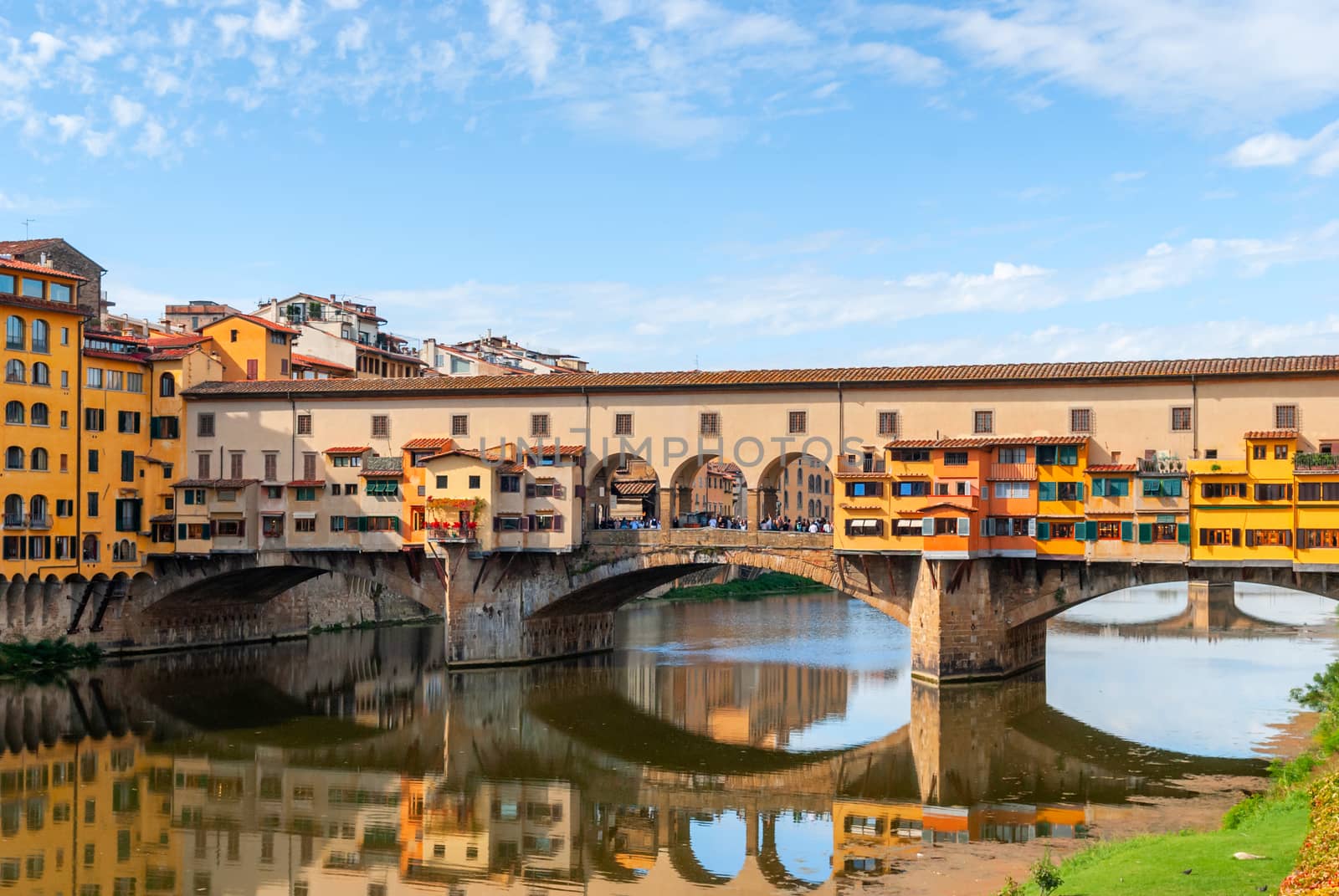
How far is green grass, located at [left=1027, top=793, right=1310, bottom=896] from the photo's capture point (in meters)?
20.0

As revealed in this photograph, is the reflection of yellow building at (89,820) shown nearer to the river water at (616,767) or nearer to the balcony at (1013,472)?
the river water at (616,767)

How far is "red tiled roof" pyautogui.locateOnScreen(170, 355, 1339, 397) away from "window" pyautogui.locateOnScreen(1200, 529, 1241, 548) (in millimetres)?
4988

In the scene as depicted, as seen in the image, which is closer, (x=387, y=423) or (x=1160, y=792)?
(x=1160, y=792)

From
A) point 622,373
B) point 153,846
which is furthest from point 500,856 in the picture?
point 622,373

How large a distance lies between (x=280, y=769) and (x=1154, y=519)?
27551mm

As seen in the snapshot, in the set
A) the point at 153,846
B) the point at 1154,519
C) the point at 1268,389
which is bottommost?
the point at 153,846

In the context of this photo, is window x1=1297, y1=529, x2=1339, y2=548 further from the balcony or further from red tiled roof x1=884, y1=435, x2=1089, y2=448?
the balcony

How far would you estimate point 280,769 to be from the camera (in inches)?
1453

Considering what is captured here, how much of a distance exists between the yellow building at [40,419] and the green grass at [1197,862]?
1639 inches

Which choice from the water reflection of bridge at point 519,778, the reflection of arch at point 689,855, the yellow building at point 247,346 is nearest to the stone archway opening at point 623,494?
the water reflection of bridge at point 519,778

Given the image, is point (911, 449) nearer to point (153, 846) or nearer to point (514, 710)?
point (514, 710)

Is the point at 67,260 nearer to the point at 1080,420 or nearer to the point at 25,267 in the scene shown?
the point at 25,267

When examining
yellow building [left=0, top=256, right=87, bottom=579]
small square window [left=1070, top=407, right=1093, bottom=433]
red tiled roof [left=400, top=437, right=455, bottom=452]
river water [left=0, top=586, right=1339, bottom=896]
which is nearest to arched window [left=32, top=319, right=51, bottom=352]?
yellow building [left=0, top=256, right=87, bottom=579]

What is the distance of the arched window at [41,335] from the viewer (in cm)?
5241
